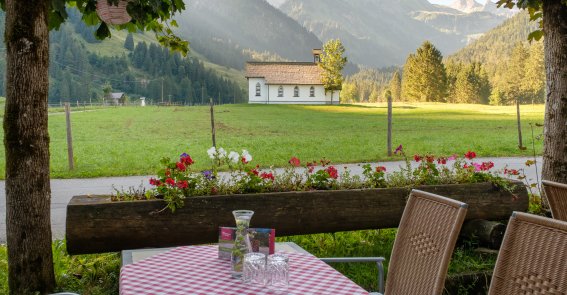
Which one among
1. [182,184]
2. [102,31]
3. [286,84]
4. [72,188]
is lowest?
[72,188]

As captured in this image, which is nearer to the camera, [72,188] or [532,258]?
[532,258]

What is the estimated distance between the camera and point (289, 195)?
4.79 m

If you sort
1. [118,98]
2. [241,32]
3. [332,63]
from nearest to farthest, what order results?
[332,63] < [118,98] < [241,32]

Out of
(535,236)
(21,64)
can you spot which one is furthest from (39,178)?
(535,236)

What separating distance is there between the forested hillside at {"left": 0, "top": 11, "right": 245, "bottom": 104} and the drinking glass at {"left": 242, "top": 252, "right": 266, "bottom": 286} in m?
75.8

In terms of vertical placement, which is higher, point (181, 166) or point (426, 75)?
point (426, 75)

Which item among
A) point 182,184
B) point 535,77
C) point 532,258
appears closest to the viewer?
point 532,258

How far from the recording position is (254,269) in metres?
2.43

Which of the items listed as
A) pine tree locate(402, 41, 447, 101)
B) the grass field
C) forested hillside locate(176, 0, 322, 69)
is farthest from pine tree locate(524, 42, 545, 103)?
forested hillside locate(176, 0, 322, 69)

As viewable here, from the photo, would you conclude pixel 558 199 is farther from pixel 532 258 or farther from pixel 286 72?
pixel 286 72

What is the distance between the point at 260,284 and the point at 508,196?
378 centimetres

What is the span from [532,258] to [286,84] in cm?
4968

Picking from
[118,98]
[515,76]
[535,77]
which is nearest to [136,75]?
[118,98]

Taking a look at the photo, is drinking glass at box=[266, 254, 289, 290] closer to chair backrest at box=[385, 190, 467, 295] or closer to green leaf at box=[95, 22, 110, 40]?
chair backrest at box=[385, 190, 467, 295]
